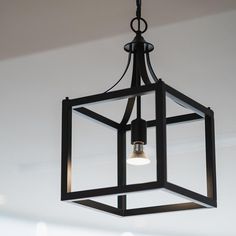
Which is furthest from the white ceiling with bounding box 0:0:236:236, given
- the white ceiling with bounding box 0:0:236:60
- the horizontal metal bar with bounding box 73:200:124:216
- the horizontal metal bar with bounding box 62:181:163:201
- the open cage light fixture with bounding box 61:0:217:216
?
the horizontal metal bar with bounding box 62:181:163:201

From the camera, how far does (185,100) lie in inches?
57.4

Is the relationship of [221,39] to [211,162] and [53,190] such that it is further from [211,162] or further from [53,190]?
[53,190]

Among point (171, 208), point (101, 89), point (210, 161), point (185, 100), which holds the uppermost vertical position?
point (101, 89)

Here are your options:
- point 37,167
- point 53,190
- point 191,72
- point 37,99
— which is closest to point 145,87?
point 191,72

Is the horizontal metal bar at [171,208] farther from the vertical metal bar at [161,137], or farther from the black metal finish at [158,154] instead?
the vertical metal bar at [161,137]

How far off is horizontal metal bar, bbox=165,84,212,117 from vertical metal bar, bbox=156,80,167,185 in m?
0.03

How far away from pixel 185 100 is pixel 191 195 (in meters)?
0.21

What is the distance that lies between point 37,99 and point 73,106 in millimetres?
1715

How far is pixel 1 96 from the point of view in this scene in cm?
320

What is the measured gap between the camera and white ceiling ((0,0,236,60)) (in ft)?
7.67

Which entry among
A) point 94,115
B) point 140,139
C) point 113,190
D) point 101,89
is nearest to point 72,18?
Result: point 101,89

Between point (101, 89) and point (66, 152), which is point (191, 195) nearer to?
point (66, 152)

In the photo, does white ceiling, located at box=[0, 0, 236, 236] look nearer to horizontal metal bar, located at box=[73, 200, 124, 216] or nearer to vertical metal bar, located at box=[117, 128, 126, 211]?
vertical metal bar, located at box=[117, 128, 126, 211]

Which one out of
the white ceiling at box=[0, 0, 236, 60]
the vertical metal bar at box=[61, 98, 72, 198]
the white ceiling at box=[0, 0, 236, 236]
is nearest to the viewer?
the vertical metal bar at box=[61, 98, 72, 198]
